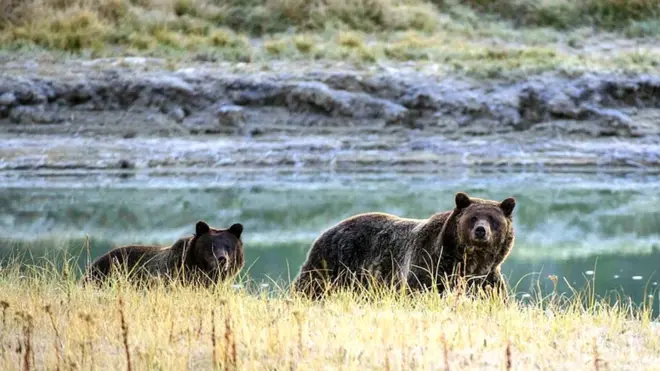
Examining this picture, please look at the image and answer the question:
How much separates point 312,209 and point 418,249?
8.62 metres

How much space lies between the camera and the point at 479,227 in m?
7.06

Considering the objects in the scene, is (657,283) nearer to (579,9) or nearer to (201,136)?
(201,136)

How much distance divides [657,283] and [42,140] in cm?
1252

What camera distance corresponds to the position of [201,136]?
67.9 feet

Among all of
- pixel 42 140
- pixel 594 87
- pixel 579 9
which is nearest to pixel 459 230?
pixel 42 140

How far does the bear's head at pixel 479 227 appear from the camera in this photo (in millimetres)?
7215

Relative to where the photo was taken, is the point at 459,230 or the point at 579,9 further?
the point at 579,9

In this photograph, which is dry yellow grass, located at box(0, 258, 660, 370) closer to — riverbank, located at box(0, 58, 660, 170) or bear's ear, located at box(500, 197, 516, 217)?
bear's ear, located at box(500, 197, 516, 217)

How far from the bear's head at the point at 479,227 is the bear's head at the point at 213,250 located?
5.88 ft

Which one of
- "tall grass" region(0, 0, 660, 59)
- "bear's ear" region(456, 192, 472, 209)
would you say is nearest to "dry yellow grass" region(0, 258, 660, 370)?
"bear's ear" region(456, 192, 472, 209)

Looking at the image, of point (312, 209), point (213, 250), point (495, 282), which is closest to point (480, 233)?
point (495, 282)

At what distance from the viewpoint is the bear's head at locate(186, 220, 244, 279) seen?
8523 mm

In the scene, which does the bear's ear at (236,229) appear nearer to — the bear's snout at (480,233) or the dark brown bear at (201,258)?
the dark brown bear at (201,258)

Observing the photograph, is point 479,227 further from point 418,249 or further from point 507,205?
point 418,249
